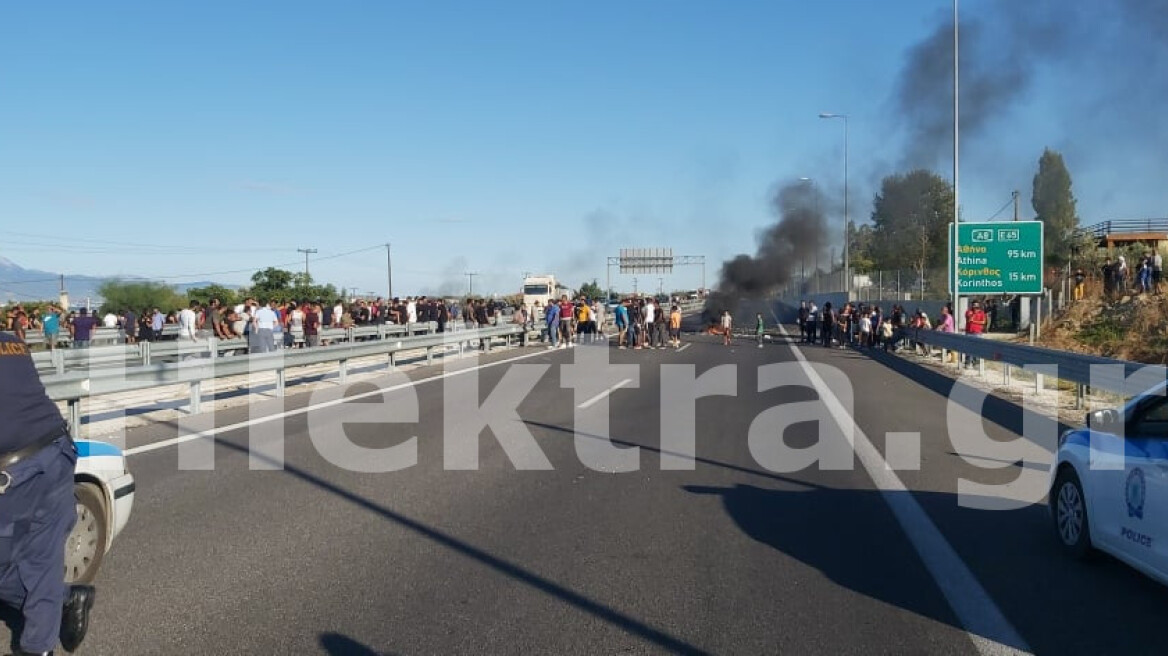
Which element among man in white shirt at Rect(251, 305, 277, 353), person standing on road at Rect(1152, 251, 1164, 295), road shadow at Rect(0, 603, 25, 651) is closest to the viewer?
road shadow at Rect(0, 603, 25, 651)

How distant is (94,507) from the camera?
5477mm

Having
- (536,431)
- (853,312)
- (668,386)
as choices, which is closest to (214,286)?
(853,312)

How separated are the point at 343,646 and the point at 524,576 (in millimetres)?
1390

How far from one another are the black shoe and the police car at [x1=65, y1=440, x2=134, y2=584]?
79 cm

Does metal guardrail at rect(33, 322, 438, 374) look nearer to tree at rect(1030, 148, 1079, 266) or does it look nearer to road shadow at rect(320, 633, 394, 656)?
road shadow at rect(320, 633, 394, 656)

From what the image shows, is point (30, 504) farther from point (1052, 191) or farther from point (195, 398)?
point (1052, 191)

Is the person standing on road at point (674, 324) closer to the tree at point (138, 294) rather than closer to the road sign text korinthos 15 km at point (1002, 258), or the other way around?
the road sign text korinthos 15 km at point (1002, 258)

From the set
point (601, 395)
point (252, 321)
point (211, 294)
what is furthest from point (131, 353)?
point (211, 294)

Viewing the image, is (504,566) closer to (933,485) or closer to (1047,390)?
(933,485)

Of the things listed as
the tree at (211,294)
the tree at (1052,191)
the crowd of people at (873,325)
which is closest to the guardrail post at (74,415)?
the crowd of people at (873,325)

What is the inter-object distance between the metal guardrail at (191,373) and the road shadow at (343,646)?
648 centimetres

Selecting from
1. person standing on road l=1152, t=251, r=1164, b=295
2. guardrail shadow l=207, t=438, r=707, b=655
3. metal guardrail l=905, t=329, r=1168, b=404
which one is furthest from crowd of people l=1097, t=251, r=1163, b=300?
guardrail shadow l=207, t=438, r=707, b=655

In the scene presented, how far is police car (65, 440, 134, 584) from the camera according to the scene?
5.32 meters

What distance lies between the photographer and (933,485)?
858 centimetres
